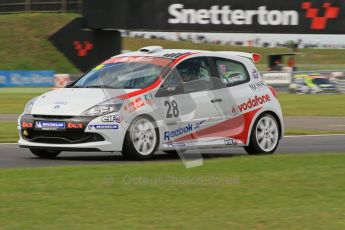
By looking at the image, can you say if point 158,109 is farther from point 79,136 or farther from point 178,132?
point 79,136

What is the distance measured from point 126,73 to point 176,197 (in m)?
4.57

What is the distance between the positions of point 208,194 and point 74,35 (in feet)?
146

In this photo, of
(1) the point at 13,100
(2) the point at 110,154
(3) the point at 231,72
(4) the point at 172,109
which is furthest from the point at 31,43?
(4) the point at 172,109

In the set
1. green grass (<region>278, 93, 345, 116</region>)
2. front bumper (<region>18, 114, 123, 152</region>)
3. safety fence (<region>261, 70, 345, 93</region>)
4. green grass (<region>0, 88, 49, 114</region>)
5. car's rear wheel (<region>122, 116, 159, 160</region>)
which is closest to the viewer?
front bumper (<region>18, 114, 123, 152</region>)

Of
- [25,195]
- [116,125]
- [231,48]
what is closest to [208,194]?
[25,195]

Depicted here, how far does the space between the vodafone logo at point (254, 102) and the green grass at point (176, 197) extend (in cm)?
271

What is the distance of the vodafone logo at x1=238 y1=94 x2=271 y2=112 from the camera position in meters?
12.2

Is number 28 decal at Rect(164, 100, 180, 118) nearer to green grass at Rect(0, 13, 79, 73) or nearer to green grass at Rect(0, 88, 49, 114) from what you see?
green grass at Rect(0, 88, 49, 114)

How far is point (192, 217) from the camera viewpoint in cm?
657

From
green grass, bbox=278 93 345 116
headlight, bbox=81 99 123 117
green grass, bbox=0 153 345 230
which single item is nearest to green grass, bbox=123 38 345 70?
green grass, bbox=278 93 345 116

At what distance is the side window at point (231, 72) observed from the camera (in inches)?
484

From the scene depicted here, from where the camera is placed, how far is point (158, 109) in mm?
11188

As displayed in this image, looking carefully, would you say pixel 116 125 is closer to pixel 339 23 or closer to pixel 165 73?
pixel 165 73

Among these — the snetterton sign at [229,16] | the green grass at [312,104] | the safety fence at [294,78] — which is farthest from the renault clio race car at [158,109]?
the snetterton sign at [229,16]
